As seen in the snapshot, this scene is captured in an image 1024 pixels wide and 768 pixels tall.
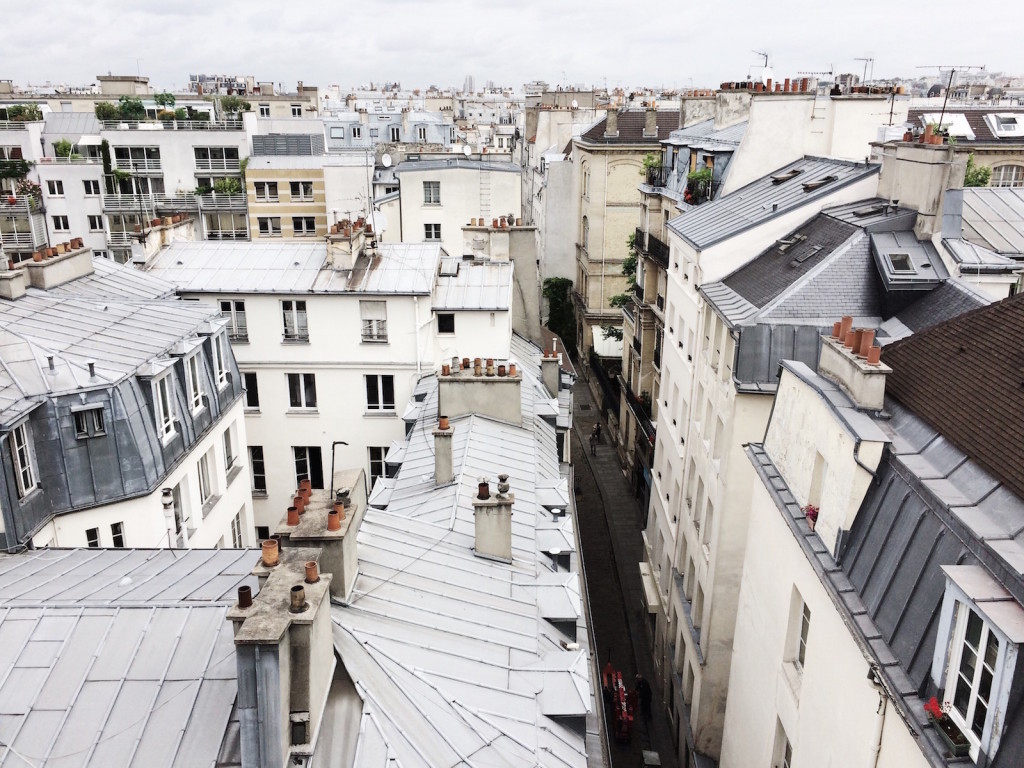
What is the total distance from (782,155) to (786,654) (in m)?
20.1

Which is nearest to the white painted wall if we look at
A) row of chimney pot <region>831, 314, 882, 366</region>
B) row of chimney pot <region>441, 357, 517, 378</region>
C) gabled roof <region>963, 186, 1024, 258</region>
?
row of chimney pot <region>441, 357, 517, 378</region>

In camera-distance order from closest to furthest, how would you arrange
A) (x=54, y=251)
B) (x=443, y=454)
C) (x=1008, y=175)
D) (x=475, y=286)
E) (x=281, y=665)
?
1. (x=281, y=665)
2. (x=443, y=454)
3. (x=54, y=251)
4. (x=475, y=286)
5. (x=1008, y=175)

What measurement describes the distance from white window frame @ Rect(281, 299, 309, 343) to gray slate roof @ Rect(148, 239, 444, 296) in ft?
1.87

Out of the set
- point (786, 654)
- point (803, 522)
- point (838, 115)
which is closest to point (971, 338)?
point (803, 522)

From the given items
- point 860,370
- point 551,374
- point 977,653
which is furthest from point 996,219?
point 977,653

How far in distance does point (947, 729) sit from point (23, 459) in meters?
16.1

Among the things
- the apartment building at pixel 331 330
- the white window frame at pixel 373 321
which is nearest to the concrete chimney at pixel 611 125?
the apartment building at pixel 331 330

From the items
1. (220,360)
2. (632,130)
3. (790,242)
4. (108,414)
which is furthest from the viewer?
(632,130)

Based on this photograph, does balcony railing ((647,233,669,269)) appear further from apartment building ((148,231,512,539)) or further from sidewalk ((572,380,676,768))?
sidewalk ((572,380,676,768))

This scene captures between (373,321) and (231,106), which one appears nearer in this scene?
(373,321)

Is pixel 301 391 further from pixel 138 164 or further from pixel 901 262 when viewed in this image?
pixel 138 164

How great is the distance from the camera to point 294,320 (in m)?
28.2

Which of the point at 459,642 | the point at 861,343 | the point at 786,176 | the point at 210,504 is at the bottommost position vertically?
the point at 210,504

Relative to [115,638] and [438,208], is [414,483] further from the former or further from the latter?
[438,208]
